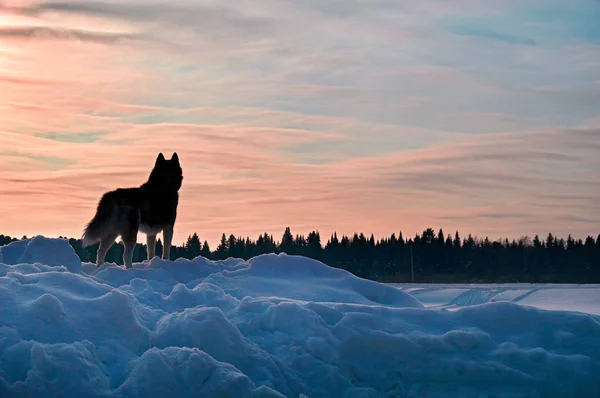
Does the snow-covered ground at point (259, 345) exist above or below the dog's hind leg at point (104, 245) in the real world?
below

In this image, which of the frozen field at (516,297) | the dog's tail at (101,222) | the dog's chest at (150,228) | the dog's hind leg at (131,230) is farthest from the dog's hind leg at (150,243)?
the frozen field at (516,297)

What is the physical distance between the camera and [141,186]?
52.0 ft

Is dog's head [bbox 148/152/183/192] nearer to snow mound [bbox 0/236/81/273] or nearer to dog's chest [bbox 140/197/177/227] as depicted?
dog's chest [bbox 140/197/177/227]

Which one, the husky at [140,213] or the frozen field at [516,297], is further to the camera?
the frozen field at [516,297]

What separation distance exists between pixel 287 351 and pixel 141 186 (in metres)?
6.66

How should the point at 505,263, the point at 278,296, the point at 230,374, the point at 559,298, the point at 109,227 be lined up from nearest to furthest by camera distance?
the point at 230,374, the point at 278,296, the point at 109,227, the point at 559,298, the point at 505,263

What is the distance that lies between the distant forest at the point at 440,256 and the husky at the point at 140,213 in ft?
347

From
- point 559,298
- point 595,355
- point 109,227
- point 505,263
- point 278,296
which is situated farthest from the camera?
point 505,263

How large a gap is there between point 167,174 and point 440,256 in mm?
120358

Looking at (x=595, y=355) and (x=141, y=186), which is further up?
(x=141, y=186)

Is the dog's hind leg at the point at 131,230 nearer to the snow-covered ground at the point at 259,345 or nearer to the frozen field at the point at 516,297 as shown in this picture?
the snow-covered ground at the point at 259,345

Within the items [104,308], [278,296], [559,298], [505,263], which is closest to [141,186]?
[278,296]

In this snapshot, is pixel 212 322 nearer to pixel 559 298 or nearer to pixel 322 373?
pixel 322 373

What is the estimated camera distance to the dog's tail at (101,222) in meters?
15.1
